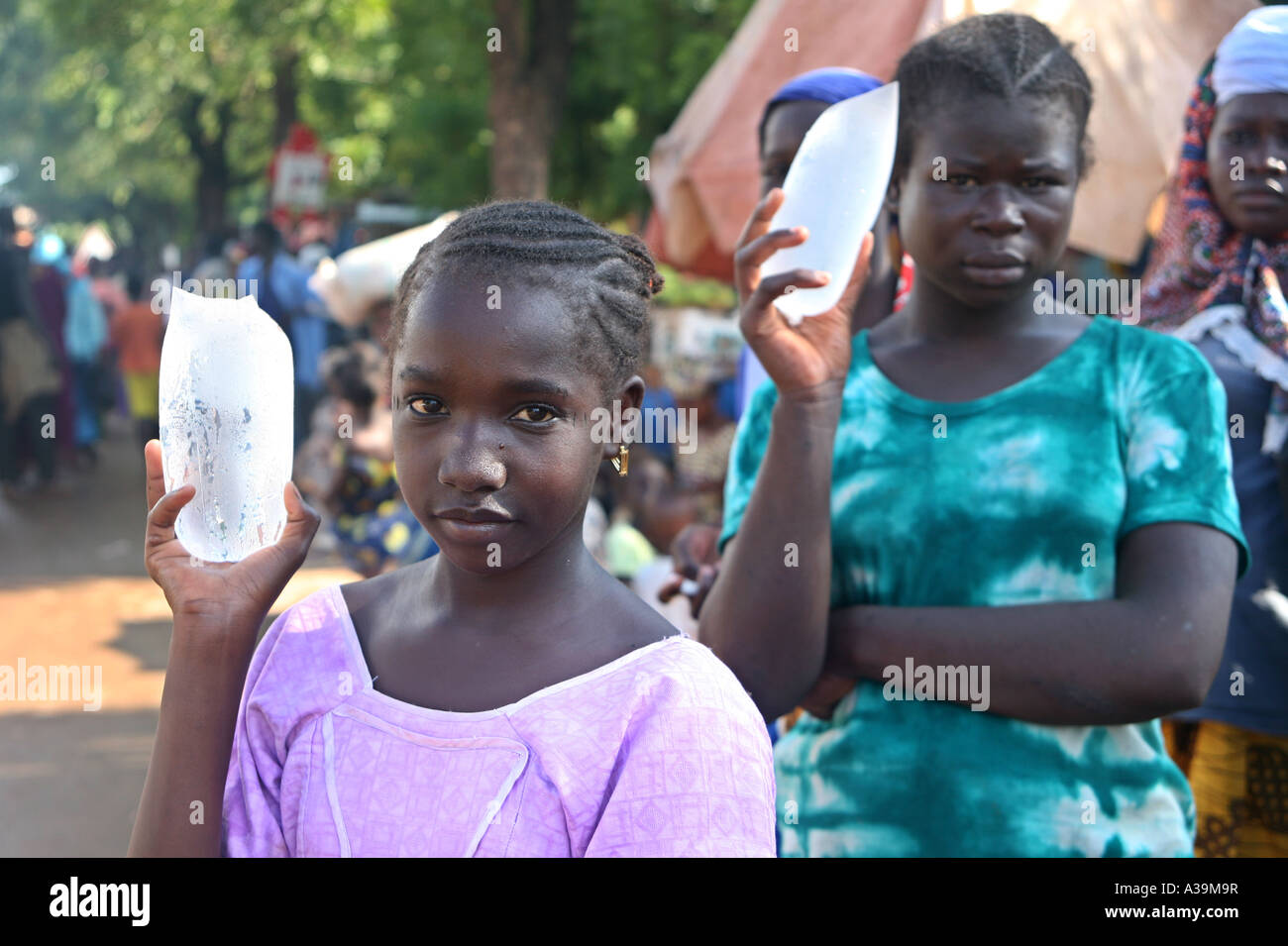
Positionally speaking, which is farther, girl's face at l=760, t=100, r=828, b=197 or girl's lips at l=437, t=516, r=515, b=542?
girl's face at l=760, t=100, r=828, b=197

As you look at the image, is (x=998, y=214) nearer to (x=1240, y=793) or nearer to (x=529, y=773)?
(x=529, y=773)

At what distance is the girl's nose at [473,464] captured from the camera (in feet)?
4.98

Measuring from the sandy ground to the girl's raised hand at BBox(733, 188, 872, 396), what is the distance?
4095mm

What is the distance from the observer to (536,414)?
5.20 ft

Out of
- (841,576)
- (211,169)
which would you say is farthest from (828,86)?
(211,169)

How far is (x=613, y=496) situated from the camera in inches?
316

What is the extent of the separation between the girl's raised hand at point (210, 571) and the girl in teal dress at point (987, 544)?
0.66 metres

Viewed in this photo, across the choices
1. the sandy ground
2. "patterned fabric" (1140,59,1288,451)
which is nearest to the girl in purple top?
"patterned fabric" (1140,59,1288,451)

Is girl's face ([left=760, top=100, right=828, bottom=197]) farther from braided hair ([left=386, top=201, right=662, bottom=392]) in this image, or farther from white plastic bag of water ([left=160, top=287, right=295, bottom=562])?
white plastic bag of water ([left=160, top=287, right=295, bottom=562])

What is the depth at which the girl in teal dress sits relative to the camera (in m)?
1.88

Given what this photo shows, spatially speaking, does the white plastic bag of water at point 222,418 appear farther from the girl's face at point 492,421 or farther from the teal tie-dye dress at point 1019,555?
the teal tie-dye dress at point 1019,555
